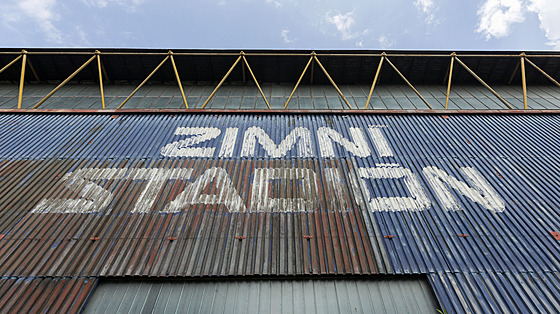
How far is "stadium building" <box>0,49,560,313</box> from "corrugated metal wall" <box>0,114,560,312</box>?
0.17 feet

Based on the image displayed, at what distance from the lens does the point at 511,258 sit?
5.78 meters

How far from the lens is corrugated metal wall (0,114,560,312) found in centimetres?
574

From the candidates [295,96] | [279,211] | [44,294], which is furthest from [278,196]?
[295,96]

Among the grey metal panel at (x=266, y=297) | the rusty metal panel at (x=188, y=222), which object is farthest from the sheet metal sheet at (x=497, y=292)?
the rusty metal panel at (x=188, y=222)

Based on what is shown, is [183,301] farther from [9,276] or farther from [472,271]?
[472,271]

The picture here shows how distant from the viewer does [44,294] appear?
5.00m

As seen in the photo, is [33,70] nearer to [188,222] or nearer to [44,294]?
[44,294]

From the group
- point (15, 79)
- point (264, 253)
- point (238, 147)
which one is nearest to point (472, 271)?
point (264, 253)

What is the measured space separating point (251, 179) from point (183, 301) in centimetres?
411

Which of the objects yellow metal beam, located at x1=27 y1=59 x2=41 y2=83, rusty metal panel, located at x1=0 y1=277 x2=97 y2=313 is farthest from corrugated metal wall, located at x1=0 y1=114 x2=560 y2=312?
yellow metal beam, located at x1=27 y1=59 x2=41 y2=83

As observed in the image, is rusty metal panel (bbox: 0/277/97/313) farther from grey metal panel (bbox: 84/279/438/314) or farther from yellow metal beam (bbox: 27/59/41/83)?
yellow metal beam (bbox: 27/59/41/83)

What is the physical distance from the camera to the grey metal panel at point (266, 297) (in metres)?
4.95

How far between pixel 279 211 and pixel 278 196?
624 millimetres

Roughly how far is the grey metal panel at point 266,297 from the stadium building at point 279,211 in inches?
1.0
